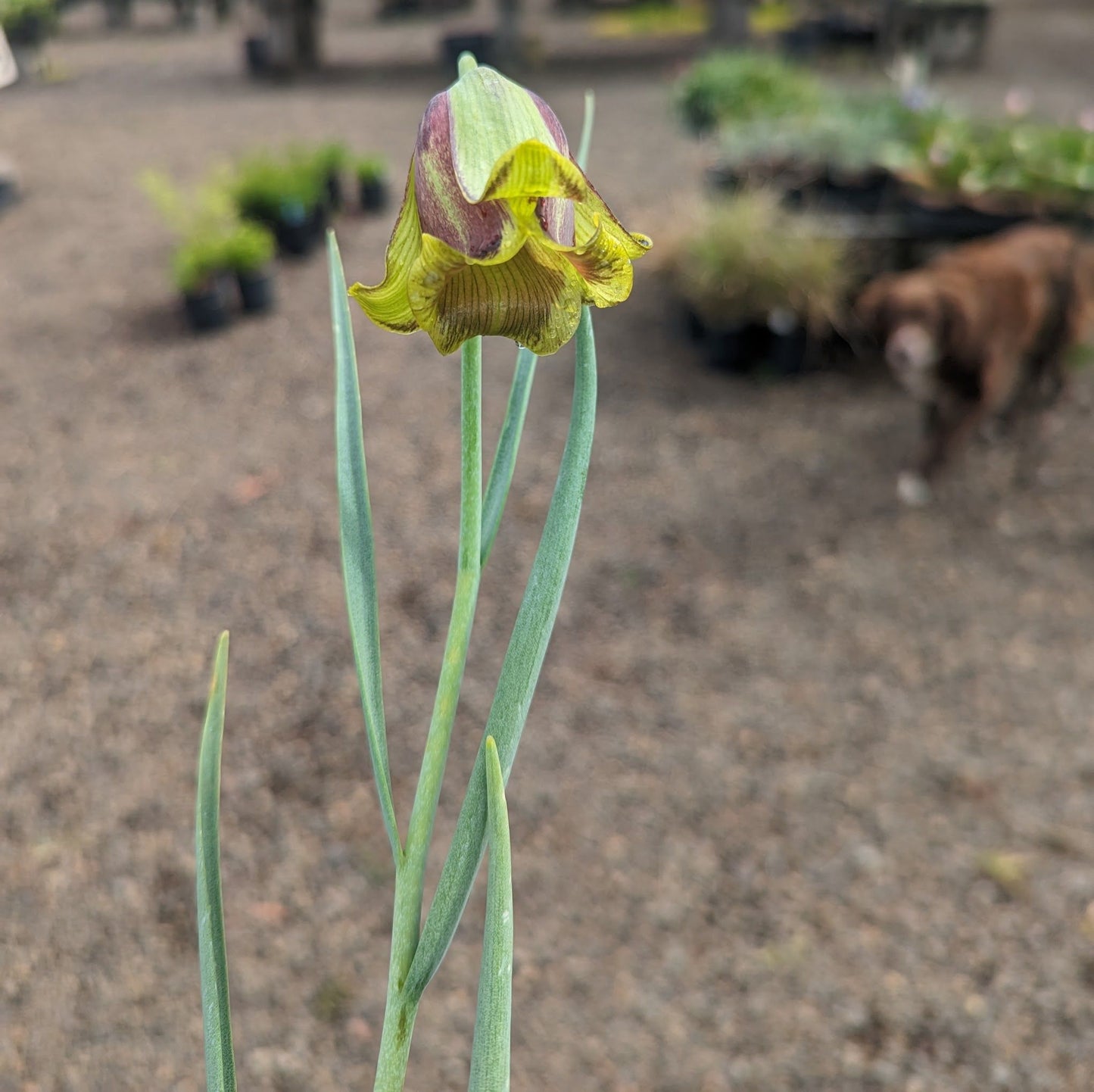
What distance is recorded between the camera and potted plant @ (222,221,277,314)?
4.49m

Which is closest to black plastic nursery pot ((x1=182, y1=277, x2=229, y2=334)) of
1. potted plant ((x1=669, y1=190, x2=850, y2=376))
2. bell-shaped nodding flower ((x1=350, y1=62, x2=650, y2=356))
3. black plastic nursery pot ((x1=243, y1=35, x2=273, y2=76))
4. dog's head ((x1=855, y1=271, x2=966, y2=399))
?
potted plant ((x1=669, y1=190, x2=850, y2=376))

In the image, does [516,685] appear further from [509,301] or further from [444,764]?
[509,301]

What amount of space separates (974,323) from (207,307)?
3164 mm

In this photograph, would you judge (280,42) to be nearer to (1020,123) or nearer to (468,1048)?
(1020,123)

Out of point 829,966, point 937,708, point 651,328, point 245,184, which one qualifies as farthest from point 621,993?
point 245,184

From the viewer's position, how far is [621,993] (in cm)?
189

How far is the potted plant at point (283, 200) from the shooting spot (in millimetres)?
5164

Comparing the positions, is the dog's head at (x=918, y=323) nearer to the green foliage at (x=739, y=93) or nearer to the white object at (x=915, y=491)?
the white object at (x=915, y=491)

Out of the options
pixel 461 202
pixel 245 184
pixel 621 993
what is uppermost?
pixel 461 202

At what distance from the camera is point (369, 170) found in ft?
19.2

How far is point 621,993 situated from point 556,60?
10.9m

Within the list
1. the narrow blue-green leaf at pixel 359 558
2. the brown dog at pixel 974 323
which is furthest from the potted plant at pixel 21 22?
the narrow blue-green leaf at pixel 359 558

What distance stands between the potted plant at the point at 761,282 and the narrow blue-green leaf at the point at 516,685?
3456 millimetres

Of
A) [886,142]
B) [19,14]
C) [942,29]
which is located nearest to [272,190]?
[886,142]
